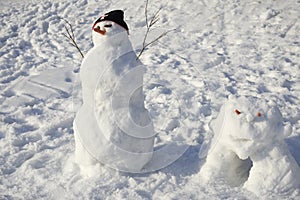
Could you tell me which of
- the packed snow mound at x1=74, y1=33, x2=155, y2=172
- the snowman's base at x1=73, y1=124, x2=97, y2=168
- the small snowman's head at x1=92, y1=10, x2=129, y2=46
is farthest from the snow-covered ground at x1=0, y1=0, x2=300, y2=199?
the small snowman's head at x1=92, y1=10, x2=129, y2=46

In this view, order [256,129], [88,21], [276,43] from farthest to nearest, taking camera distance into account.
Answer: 1. [88,21]
2. [276,43]
3. [256,129]

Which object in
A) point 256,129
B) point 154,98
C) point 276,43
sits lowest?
point 276,43

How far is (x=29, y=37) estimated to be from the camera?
6.11 metres

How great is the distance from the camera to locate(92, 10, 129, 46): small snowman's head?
2580 mm

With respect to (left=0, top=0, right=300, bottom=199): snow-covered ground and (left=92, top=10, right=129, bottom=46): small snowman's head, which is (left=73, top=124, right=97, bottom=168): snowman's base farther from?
(left=92, top=10, right=129, bottom=46): small snowman's head

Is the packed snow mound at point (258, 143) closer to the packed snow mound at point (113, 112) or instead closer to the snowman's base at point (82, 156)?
the packed snow mound at point (113, 112)

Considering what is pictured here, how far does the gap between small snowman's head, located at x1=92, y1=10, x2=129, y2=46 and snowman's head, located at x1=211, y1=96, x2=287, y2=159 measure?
100 centimetres

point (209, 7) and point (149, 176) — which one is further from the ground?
point (149, 176)

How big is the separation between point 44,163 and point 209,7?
437cm

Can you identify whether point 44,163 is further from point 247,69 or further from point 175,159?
point 247,69

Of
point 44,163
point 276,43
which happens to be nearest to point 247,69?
point 276,43

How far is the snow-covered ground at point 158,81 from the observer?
3.03 m

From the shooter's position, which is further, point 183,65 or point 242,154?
point 183,65

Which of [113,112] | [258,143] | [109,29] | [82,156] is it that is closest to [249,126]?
[258,143]
